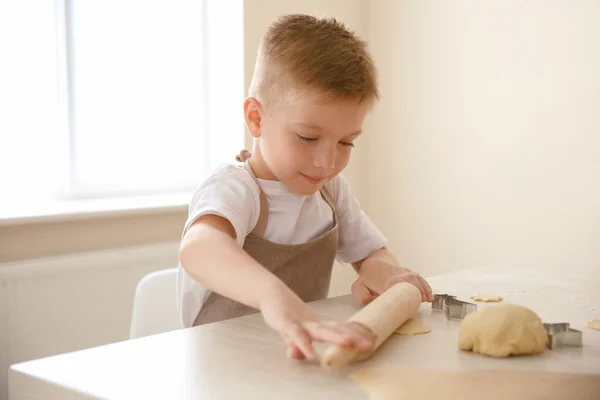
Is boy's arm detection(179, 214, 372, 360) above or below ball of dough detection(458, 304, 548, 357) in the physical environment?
above

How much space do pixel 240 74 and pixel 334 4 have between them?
0.51m

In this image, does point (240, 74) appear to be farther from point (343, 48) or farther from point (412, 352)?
point (412, 352)

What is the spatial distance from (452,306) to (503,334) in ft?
0.59

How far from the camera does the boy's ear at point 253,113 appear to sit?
4.02 feet

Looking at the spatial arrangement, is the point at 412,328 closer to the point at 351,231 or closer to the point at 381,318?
the point at 381,318

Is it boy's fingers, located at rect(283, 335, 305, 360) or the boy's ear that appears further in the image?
the boy's ear

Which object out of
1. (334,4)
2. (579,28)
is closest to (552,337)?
(579,28)

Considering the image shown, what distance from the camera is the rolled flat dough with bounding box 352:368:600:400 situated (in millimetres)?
737

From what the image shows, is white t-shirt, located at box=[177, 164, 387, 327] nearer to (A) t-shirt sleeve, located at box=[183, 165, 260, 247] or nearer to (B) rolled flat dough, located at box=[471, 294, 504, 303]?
(A) t-shirt sleeve, located at box=[183, 165, 260, 247]

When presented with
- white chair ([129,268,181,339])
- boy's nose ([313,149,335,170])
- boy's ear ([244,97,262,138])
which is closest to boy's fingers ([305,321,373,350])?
boy's nose ([313,149,335,170])

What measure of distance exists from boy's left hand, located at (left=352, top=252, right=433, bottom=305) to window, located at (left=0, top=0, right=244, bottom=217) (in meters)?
1.21

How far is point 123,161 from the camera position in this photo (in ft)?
7.79

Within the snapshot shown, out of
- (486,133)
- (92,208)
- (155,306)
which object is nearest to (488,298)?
(155,306)

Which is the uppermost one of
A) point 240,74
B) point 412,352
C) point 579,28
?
point 579,28
